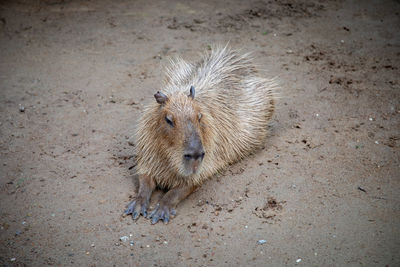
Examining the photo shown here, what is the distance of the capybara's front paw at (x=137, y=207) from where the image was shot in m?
3.32

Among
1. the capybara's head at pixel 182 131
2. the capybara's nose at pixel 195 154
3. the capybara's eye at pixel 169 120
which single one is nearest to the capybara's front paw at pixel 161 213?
the capybara's head at pixel 182 131

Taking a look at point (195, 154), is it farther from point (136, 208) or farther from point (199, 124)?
point (136, 208)

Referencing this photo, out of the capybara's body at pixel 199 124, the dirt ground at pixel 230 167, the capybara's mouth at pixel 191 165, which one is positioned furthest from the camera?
the capybara's body at pixel 199 124

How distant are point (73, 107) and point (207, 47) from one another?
2204 mm

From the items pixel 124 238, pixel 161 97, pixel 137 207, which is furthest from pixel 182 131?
pixel 124 238

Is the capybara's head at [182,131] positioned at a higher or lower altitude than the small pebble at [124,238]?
higher

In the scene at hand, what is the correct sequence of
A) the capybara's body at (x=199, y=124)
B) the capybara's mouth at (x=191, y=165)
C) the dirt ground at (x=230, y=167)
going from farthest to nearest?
the capybara's body at (x=199, y=124) < the capybara's mouth at (x=191, y=165) < the dirt ground at (x=230, y=167)

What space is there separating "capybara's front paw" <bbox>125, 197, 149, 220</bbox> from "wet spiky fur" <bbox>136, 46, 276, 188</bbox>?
11.2 inches

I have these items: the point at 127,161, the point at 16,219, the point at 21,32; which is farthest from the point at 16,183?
the point at 21,32

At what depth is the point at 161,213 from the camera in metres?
3.32

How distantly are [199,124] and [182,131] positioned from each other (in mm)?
237

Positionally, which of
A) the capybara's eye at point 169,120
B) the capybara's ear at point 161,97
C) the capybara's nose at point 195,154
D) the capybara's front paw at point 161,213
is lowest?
the capybara's front paw at point 161,213

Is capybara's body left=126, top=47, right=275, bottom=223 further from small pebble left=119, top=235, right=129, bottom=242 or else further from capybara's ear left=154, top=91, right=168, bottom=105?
small pebble left=119, top=235, right=129, bottom=242

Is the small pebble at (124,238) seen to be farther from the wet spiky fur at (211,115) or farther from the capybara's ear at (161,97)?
the capybara's ear at (161,97)
